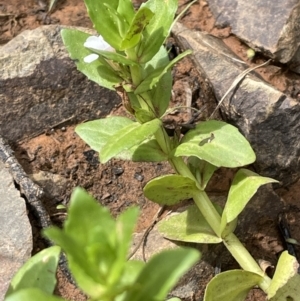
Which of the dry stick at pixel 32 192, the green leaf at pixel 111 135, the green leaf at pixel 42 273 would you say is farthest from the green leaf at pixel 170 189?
the green leaf at pixel 42 273

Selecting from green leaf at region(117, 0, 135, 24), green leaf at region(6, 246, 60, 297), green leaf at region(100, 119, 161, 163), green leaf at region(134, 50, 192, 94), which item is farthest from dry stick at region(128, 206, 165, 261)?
green leaf at region(117, 0, 135, 24)

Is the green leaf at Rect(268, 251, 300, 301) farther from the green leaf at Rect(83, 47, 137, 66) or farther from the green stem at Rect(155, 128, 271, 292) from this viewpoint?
the green leaf at Rect(83, 47, 137, 66)

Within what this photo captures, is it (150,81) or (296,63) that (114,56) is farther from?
(296,63)

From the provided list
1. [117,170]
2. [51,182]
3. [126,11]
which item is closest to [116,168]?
[117,170]

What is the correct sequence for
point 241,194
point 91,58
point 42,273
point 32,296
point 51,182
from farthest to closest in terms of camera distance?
1. point 51,182
2. point 241,194
3. point 91,58
4. point 42,273
5. point 32,296

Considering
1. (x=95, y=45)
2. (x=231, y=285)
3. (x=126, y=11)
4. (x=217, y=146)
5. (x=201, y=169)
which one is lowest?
(x=231, y=285)

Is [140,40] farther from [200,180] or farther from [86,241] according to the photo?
[86,241]

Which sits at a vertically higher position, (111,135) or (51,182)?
(111,135)

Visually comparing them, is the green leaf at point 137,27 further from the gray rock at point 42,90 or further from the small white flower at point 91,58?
the gray rock at point 42,90
